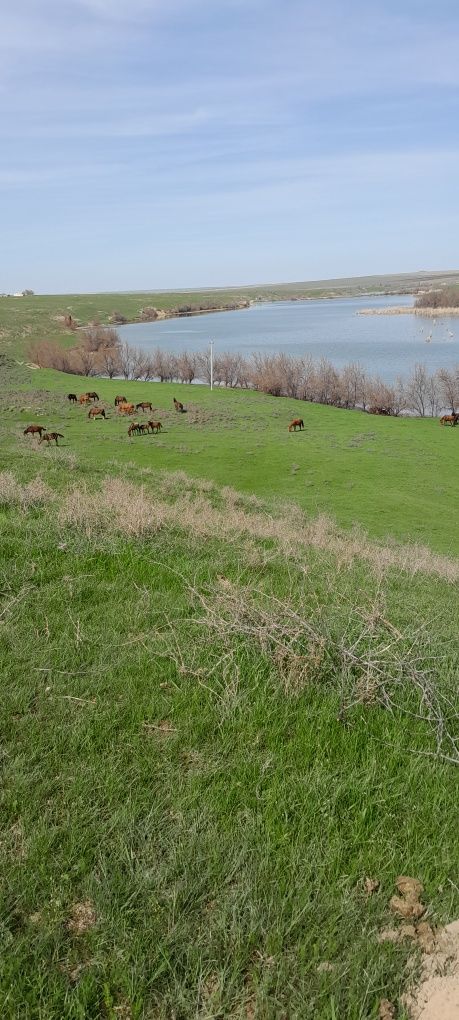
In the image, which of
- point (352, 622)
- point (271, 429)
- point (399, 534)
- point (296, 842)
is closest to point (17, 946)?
point (296, 842)

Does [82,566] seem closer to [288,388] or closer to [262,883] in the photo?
[262,883]

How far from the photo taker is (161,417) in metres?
42.3

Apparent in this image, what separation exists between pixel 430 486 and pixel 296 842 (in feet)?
90.6

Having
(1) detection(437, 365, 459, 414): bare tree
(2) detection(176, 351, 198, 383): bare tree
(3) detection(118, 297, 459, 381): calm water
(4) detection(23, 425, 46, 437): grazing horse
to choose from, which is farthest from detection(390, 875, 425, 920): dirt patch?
(2) detection(176, 351, 198, 383): bare tree

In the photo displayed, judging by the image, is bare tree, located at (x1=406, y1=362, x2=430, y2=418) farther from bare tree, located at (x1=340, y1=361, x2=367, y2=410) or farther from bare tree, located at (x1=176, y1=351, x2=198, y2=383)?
bare tree, located at (x1=176, y1=351, x2=198, y2=383)

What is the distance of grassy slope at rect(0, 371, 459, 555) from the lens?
80.6 ft

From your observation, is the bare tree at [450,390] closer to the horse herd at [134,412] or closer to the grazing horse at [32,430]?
the horse herd at [134,412]

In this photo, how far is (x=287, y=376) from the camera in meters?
53.5

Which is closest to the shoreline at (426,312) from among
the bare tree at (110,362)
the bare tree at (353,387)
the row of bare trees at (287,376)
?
the row of bare trees at (287,376)

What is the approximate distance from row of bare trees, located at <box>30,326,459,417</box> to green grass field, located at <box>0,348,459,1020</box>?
4467 cm

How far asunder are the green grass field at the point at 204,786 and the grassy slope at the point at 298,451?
16.3 m

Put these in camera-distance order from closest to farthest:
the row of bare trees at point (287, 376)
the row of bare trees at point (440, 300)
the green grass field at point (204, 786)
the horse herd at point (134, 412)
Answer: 1. the green grass field at point (204, 786)
2. the horse herd at point (134, 412)
3. the row of bare trees at point (287, 376)
4. the row of bare trees at point (440, 300)

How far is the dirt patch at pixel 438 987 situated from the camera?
2111 millimetres

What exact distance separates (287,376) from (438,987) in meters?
53.2
